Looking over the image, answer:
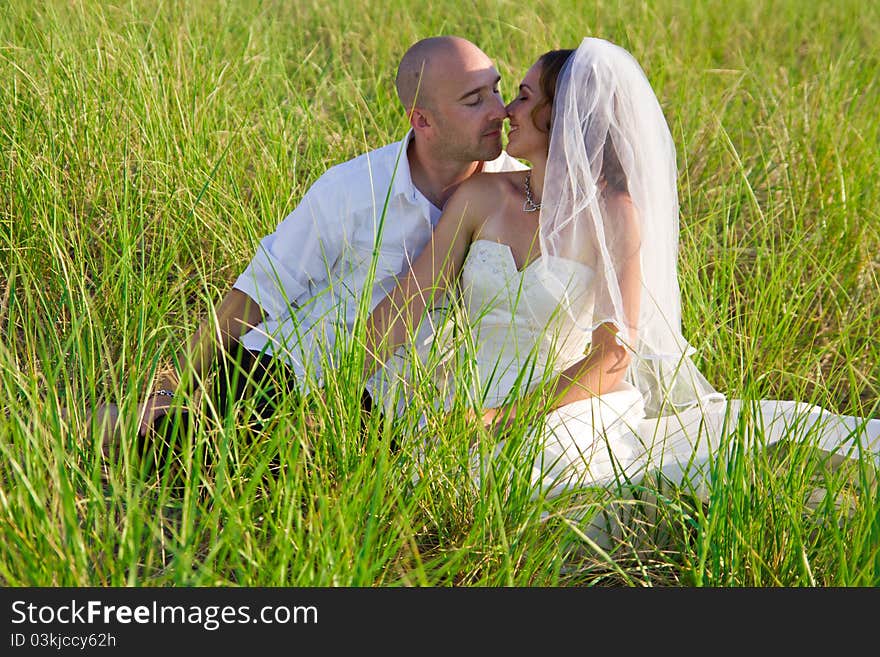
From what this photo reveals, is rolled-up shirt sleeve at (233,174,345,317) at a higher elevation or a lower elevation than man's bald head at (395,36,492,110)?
lower

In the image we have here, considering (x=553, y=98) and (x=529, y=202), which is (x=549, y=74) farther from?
(x=529, y=202)

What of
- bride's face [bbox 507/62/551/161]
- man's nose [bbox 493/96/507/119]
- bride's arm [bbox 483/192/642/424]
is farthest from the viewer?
man's nose [bbox 493/96/507/119]

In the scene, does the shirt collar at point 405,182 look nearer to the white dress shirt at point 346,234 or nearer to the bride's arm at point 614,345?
the white dress shirt at point 346,234

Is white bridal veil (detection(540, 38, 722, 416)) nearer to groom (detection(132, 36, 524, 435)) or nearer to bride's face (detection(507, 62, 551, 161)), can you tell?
bride's face (detection(507, 62, 551, 161))

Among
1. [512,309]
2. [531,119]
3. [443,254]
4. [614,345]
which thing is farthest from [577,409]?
[531,119]

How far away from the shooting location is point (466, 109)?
324 centimetres

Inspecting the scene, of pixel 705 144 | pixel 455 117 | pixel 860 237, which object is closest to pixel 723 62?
pixel 705 144

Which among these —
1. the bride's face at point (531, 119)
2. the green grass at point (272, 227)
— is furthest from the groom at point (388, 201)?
the green grass at point (272, 227)

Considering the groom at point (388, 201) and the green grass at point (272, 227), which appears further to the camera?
the groom at point (388, 201)

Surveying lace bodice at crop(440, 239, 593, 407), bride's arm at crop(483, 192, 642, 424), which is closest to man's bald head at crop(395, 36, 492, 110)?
lace bodice at crop(440, 239, 593, 407)

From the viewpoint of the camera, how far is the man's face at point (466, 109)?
3.25 m

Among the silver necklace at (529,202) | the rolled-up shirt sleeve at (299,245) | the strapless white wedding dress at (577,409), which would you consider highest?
the silver necklace at (529,202)

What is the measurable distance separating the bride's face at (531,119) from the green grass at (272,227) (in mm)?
624

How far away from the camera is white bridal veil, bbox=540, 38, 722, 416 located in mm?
2926
